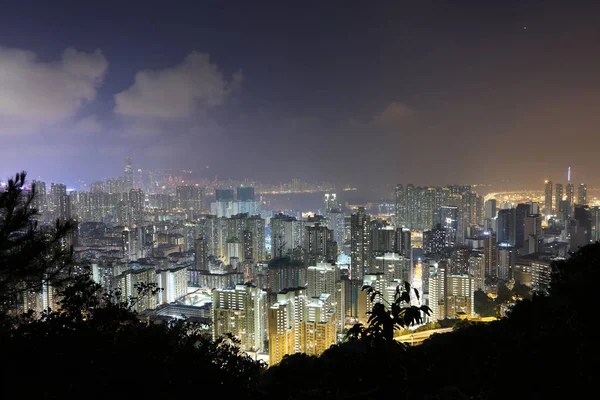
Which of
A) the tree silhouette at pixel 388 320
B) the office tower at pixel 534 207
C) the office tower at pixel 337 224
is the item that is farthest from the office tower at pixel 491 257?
the tree silhouette at pixel 388 320

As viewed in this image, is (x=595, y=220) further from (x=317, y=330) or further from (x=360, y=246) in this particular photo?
(x=317, y=330)

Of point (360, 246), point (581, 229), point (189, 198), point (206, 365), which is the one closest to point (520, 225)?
point (581, 229)

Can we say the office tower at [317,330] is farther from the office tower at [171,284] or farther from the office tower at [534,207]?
the office tower at [534,207]

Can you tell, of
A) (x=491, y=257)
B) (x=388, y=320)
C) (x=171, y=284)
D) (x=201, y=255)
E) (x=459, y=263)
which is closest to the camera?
(x=388, y=320)

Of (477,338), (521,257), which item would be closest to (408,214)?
(521,257)

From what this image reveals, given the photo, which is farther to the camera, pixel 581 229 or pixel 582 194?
pixel 582 194

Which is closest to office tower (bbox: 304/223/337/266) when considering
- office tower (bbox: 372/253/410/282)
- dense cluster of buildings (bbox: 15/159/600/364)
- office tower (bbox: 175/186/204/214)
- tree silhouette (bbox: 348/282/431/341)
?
dense cluster of buildings (bbox: 15/159/600/364)
